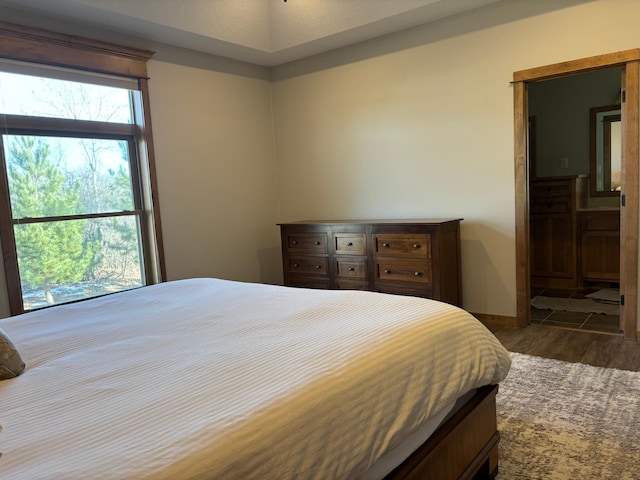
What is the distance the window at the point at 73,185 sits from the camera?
10.8 feet

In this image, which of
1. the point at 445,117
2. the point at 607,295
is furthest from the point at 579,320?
the point at 445,117

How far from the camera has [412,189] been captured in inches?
169

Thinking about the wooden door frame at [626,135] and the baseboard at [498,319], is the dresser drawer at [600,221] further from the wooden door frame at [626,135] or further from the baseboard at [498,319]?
the baseboard at [498,319]

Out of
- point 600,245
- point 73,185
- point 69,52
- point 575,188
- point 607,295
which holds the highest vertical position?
point 69,52

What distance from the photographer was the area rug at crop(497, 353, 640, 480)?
6.23 ft

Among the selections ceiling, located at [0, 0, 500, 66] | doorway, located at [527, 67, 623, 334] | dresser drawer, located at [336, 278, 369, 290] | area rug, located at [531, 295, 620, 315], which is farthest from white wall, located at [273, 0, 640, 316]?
doorway, located at [527, 67, 623, 334]

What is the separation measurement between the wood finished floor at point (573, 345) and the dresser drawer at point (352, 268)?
3.88ft

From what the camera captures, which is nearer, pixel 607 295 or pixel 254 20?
pixel 254 20

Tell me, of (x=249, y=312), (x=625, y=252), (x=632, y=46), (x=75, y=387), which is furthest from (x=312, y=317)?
(x=632, y=46)

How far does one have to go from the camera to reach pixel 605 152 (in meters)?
5.38

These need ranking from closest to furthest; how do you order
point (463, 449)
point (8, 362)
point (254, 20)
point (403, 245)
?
1. point (8, 362)
2. point (463, 449)
3. point (403, 245)
4. point (254, 20)

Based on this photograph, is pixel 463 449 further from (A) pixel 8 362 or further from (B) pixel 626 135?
(B) pixel 626 135

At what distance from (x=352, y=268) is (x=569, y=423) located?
2.26 meters

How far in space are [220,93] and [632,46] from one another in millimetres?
3450
